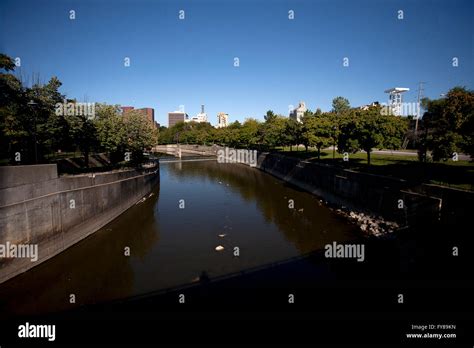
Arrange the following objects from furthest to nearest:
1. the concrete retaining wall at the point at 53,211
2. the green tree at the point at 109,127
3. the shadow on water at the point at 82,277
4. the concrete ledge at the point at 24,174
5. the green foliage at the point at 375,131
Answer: the green tree at the point at 109,127 < the green foliage at the point at 375,131 < the concrete retaining wall at the point at 53,211 < the concrete ledge at the point at 24,174 < the shadow on water at the point at 82,277

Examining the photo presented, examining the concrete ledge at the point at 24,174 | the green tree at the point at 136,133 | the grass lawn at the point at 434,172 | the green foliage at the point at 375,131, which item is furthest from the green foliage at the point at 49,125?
the grass lawn at the point at 434,172

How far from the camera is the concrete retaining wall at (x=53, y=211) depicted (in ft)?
53.8

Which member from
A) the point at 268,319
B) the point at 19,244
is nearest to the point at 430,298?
the point at 268,319

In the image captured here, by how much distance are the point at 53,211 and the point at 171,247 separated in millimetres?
9156

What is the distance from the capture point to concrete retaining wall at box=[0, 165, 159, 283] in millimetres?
16391

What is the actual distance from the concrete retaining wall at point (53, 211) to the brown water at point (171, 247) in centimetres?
92

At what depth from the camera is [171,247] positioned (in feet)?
76.3

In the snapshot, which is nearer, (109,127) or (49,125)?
(49,125)

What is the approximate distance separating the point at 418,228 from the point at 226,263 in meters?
15.5

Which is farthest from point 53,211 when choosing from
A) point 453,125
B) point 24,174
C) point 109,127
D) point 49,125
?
point 453,125

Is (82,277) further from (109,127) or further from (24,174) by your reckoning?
(109,127)

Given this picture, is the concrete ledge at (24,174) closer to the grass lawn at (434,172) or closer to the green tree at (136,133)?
the green tree at (136,133)

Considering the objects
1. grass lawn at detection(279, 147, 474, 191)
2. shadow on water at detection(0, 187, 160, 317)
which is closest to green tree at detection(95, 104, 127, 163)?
shadow on water at detection(0, 187, 160, 317)

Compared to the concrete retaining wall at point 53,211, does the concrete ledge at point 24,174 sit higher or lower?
higher
